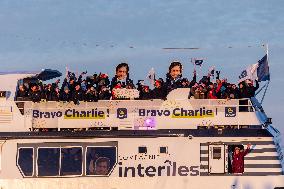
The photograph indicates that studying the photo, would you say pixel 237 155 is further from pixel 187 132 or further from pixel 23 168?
pixel 23 168

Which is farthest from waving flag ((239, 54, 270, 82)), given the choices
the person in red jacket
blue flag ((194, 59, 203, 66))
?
the person in red jacket

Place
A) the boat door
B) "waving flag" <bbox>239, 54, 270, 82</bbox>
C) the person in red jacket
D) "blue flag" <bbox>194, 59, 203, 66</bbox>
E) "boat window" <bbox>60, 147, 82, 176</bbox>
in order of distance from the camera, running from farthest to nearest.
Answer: "blue flag" <bbox>194, 59, 203, 66</bbox>, "waving flag" <bbox>239, 54, 270, 82</bbox>, "boat window" <bbox>60, 147, 82, 176</bbox>, the boat door, the person in red jacket

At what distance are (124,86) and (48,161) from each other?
4.24m

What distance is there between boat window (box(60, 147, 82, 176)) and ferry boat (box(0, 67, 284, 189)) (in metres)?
0.04

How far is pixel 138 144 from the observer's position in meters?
23.4

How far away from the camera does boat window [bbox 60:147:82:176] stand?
23.4 metres

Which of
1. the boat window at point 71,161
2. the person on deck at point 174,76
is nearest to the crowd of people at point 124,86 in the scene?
the person on deck at point 174,76

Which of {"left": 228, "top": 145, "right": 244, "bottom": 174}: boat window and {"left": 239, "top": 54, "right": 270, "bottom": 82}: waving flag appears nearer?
{"left": 228, "top": 145, "right": 244, "bottom": 174}: boat window

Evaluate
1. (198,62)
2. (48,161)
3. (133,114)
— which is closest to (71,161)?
(48,161)

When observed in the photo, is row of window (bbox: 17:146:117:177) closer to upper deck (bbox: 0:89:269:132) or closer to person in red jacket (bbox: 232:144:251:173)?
upper deck (bbox: 0:89:269:132)

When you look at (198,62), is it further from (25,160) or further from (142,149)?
(25,160)

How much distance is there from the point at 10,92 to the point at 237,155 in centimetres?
941

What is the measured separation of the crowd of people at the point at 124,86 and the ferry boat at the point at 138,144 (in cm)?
27

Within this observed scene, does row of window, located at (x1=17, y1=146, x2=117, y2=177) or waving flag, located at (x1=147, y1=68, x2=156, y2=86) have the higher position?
waving flag, located at (x1=147, y1=68, x2=156, y2=86)
